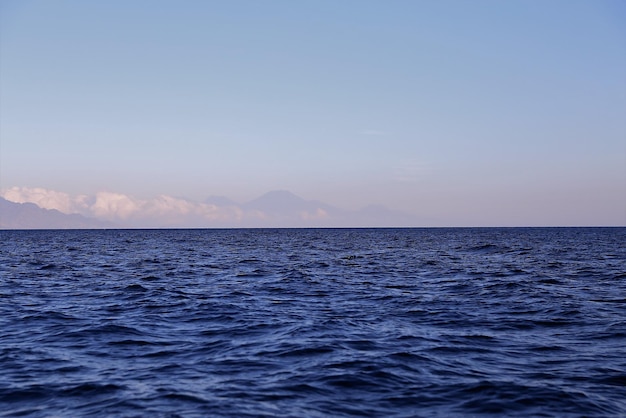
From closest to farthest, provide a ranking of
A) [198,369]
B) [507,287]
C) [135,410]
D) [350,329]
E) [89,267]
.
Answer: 1. [135,410]
2. [198,369]
3. [350,329]
4. [507,287]
5. [89,267]

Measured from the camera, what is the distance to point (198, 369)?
14602 millimetres

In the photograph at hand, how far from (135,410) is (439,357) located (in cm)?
827

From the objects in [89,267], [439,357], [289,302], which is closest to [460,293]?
[289,302]

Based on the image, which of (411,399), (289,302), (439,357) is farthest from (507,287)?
(411,399)

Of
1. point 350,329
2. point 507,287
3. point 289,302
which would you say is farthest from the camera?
point 507,287

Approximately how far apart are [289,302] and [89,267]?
91.1 ft

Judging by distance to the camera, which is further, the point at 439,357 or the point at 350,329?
the point at 350,329

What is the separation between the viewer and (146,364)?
15.1 meters

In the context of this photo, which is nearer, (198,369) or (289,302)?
(198,369)

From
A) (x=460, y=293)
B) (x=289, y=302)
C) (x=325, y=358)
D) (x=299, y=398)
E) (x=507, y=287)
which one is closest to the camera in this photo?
(x=299, y=398)

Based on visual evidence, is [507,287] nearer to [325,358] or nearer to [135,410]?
[325,358]

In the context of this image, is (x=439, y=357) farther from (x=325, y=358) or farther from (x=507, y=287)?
(x=507, y=287)

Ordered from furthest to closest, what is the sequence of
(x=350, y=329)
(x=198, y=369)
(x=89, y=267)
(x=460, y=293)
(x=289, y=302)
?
(x=89, y=267) < (x=460, y=293) < (x=289, y=302) < (x=350, y=329) < (x=198, y=369)

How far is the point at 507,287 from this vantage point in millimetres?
31547
